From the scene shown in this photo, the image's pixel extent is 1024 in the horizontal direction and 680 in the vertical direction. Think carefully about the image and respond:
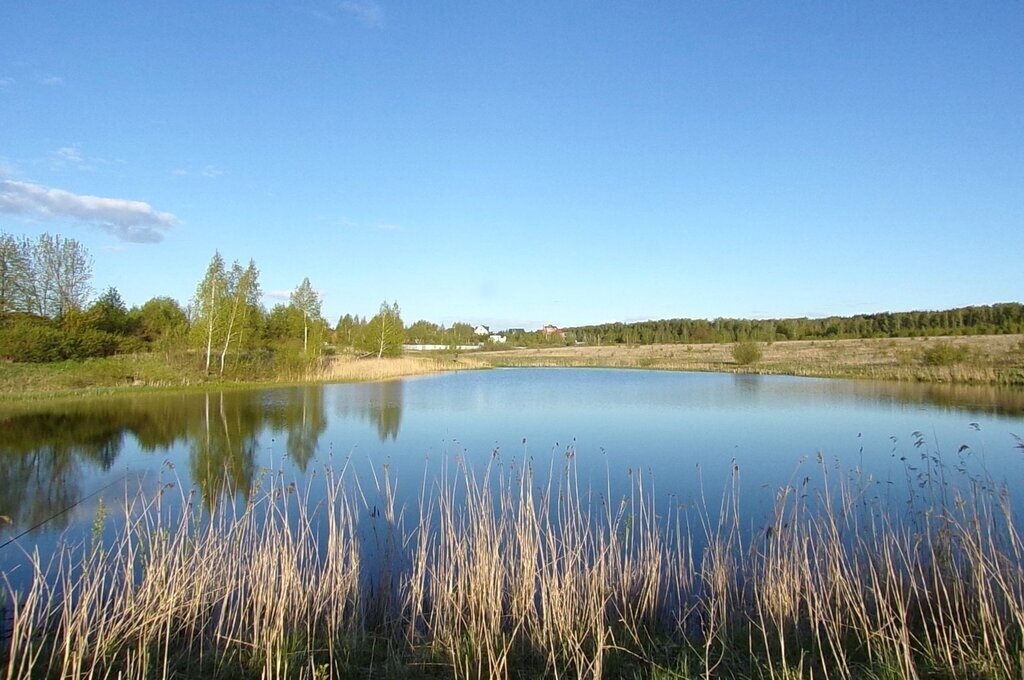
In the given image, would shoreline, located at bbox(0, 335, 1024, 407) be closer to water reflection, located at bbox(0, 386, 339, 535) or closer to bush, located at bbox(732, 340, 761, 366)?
bush, located at bbox(732, 340, 761, 366)

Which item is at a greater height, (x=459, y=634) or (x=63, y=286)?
(x=63, y=286)

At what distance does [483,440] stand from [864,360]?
122 feet

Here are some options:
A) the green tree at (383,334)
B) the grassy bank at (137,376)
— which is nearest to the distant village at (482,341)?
the green tree at (383,334)

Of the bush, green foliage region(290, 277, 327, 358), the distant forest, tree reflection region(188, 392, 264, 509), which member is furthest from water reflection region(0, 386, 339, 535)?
the distant forest

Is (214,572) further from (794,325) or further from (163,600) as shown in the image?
(794,325)

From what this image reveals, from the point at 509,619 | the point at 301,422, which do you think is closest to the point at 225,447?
the point at 301,422

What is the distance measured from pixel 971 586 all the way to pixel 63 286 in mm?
38942

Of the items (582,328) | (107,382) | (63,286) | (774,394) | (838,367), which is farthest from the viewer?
(582,328)

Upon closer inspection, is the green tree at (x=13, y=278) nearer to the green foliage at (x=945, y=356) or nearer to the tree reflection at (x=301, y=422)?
the tree reflection at (x=301, y=422)

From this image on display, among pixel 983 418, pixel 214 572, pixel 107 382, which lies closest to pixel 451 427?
pixel 214 572

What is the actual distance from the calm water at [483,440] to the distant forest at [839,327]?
38839 millimetres

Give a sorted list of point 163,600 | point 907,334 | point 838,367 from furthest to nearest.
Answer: point 907,334, point 838,367, point 163,600

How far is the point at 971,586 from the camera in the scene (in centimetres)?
475

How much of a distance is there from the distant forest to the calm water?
38839 millimetres
